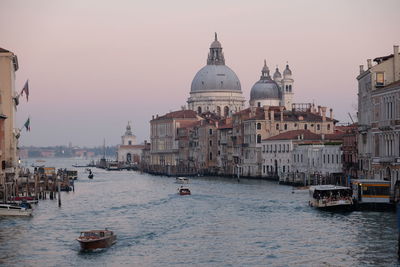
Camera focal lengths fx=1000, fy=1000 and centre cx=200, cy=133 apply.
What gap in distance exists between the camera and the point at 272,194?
57.7m

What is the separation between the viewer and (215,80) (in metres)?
144

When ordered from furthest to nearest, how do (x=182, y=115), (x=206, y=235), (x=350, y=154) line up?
(x=182, y=115)
(x=350, y=154)
(x=206, y=235)

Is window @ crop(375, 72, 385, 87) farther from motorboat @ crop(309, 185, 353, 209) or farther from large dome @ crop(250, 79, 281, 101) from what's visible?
large dome @ crop(250, 79, 281, 101)

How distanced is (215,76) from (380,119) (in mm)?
98790

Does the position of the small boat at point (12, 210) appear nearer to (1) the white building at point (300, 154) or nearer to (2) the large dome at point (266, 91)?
(1) the white building at point (300, 154)

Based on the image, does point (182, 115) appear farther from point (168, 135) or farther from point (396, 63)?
point (396, 63)

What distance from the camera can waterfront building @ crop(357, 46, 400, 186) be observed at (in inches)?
1711

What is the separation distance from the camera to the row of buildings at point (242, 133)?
75375 mm

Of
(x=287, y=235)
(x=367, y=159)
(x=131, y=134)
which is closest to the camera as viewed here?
(x=287, y=235)

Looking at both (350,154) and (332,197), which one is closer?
(332,197)

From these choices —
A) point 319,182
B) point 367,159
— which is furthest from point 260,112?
point 367,159

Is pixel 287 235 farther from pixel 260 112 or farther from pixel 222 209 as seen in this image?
pixel 260 112

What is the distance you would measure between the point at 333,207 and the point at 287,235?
8.09 metres

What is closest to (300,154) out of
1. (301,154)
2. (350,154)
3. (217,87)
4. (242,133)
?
(301,154)
